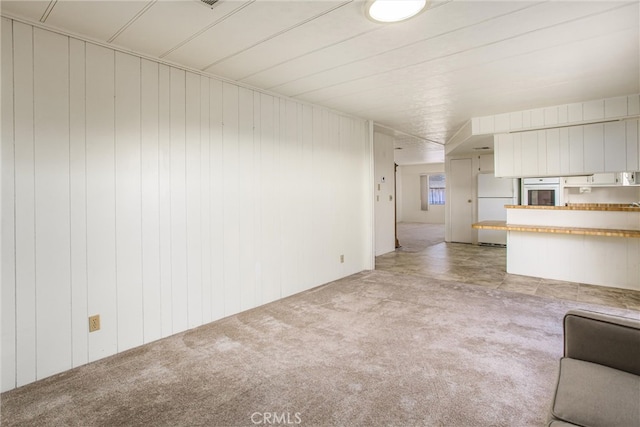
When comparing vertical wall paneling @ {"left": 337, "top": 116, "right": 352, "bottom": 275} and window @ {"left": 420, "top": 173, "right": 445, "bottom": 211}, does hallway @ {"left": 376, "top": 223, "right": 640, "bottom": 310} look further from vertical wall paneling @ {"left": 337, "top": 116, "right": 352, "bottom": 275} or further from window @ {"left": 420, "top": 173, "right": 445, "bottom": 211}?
window @ {"left": 420, "top": 173, "right": 445, "bottom": 211}

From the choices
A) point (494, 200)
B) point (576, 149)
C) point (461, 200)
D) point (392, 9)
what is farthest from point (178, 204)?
point (461, 200)

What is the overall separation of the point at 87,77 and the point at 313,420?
2740 mm

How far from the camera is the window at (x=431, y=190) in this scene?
43.5ft

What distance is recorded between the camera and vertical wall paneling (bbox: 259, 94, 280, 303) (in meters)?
3.70

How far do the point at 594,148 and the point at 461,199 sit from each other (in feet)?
12.4

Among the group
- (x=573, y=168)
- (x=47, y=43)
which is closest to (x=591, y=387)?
(x=47, y=43)

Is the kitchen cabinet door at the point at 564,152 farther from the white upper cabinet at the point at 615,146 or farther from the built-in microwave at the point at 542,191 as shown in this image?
the built-in microwave at the point at 542,191

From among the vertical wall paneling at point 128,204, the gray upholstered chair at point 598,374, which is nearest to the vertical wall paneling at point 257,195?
the vertical wall paneling at point 128,204

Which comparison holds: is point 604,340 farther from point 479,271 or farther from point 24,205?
point 479,271

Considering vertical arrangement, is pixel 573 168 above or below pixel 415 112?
below

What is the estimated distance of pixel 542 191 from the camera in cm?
649

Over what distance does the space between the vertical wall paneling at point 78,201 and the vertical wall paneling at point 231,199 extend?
117 cm

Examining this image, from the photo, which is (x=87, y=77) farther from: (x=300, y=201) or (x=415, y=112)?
(x=415, y=112)

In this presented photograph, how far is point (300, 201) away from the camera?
4.17 meters
